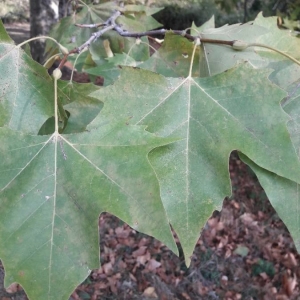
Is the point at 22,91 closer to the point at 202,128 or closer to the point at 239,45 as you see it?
the point at 202,128

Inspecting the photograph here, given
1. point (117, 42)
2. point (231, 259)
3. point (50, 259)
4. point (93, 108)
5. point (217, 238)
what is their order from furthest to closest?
point (217, 238)
point (231, 259)
point (117, 42)
point (93, 108)
point (50, 259)

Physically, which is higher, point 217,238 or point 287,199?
point 287,199

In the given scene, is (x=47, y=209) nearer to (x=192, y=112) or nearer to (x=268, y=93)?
(x=192, y=112)

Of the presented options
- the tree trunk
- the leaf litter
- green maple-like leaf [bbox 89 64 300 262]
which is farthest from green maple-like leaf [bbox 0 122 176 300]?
the tree trunk

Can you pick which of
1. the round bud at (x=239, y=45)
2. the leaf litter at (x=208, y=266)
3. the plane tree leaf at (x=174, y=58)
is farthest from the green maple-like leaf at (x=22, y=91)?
the leaf litter at (x=208, y=266)

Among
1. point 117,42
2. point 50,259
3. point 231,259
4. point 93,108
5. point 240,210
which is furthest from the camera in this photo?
point 240,210

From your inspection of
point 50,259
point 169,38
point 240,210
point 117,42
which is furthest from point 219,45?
point 240,210

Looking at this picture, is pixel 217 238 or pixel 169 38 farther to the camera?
pixel 217 238

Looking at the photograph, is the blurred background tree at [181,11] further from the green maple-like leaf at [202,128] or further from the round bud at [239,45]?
the green maple-like leaf at [202,128]

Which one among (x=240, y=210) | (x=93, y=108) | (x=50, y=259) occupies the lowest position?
(x=240, y=210)
